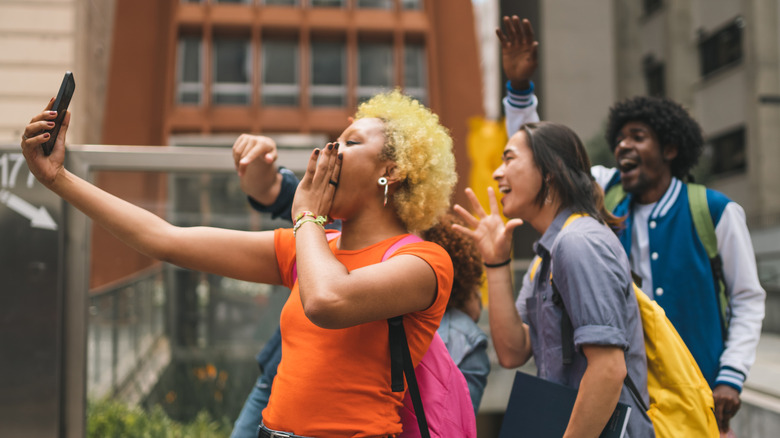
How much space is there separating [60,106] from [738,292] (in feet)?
7.37

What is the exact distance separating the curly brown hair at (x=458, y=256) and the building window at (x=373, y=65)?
2125 cm

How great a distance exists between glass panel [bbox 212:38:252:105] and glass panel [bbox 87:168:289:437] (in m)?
18.8

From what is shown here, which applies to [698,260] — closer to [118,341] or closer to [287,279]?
[287,279]

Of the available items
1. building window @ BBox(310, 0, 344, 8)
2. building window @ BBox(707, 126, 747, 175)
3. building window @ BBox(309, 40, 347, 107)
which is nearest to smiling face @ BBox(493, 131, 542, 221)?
building window @ BBox(707, 126, 747, 175)

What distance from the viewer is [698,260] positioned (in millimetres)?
2312

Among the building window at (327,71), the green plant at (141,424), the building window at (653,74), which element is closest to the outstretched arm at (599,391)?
the green plant at (141,424)

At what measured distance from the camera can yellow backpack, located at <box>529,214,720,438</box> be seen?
174 centimetres

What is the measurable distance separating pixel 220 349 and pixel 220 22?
62.5 feet

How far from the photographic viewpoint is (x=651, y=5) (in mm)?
20516

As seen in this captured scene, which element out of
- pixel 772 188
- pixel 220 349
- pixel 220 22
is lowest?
pixel 220 349

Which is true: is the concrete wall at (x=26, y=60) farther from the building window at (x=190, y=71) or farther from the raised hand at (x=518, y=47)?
the building window at (x=190, y=71)

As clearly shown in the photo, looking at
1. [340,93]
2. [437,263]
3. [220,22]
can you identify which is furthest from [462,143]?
[437,263]

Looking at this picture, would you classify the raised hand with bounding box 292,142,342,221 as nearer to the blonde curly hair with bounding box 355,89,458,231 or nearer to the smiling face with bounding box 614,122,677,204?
the blonde curly hair with bounding box 355,89,458,231

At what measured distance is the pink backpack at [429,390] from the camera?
152 cm
